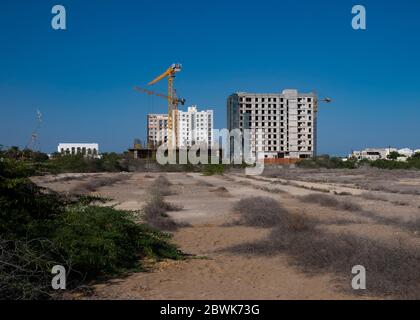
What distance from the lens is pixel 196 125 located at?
466 ft

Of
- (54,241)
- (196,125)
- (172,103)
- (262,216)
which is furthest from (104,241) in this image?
(196,125)

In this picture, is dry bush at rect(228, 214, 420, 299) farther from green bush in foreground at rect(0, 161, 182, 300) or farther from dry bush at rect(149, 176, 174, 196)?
dry bush at rect(149, 176, 174, 196)

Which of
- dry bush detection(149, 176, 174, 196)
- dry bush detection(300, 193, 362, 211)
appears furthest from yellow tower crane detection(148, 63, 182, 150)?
dry bush detection(300, 193, 362, 211)

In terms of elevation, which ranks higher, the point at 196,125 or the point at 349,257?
the point at 196,125

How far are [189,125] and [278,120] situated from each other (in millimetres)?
36687

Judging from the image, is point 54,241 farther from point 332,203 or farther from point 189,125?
point 189,125

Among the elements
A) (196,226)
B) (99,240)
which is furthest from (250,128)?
(99,240)

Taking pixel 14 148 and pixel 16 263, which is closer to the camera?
pixel 16 263

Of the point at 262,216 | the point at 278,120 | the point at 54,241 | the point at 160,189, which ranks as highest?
the point at 278,120

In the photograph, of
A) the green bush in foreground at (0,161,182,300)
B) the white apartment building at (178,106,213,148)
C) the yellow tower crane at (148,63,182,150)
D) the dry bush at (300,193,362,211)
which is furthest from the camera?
the white apartment building at (178,106,213,148)

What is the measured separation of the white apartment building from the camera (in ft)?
443
